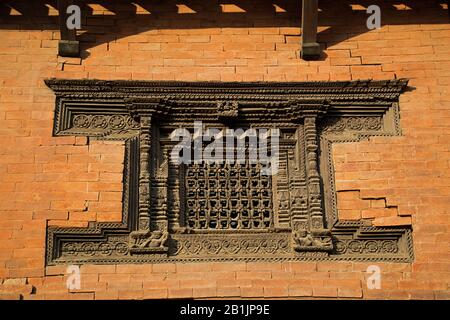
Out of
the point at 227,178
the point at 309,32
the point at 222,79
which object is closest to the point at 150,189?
the point at 227,178

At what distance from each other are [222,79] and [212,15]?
0.79 meters

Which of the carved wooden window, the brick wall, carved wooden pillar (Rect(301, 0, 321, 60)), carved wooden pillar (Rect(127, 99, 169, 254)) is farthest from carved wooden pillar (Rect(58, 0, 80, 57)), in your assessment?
carved wooden pillar (Rect(301, 0, 321, 60))

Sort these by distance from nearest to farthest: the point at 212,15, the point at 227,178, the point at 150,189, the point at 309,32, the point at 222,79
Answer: the point at 150,189, the point at 227,178, the point at 222,79, the point at 309,32, the point at 212,15

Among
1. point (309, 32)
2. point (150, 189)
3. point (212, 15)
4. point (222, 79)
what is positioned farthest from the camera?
point (212, 15)

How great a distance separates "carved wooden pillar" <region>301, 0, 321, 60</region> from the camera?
7.69m

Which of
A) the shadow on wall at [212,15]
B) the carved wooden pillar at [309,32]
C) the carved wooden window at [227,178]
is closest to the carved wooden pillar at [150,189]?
the carved wooden window at [227,178]

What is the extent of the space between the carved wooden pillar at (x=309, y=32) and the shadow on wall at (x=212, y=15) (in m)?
0.18

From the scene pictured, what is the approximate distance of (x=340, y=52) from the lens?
7.82m

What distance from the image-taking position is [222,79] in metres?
7.62

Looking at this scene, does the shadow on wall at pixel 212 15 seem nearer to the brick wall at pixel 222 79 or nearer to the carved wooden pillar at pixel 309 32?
the brick wall at pixel 222 79

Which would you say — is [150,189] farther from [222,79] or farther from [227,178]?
[222,79]

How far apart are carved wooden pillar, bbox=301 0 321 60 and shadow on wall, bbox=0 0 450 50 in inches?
7.0

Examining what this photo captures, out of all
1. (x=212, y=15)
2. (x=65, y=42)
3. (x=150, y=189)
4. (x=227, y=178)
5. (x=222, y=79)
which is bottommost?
(x=150, y=189)

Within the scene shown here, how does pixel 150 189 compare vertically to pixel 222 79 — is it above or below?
below
